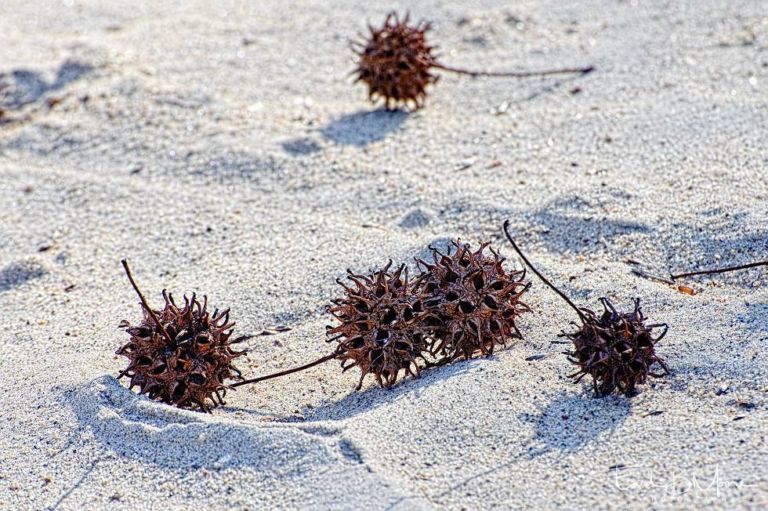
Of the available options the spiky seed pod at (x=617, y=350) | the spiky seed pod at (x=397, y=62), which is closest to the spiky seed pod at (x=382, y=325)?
the spiky seed pod at (x=617, y=350)

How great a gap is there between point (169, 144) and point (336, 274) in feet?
5.96

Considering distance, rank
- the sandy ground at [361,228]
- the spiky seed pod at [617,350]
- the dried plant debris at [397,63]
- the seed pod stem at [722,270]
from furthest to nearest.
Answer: the dried plant debris at [397,63] < the seed pod stem at [722,270] < the spiky seed pod at [617,350] < the sandy ground at [361,228]

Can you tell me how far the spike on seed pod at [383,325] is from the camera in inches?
120

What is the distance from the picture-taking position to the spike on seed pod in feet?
10.0

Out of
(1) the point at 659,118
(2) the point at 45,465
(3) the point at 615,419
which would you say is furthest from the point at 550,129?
(2) the point at 45,465

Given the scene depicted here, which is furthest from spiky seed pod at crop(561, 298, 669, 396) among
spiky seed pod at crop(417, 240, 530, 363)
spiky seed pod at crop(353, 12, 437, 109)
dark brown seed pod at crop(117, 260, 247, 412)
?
spiky seed pod at crop(353, 12, 437, 109)

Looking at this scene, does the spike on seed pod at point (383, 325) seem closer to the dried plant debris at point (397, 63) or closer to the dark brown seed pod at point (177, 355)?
the dark brown seed pod at point (177, 355)

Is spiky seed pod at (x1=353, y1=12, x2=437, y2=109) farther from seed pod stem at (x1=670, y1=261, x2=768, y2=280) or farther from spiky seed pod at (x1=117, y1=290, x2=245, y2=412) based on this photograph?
spiky seed pod at (x1=117, y1=290, x2=245, y2=412)

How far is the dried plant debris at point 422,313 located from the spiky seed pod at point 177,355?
1.33 feet

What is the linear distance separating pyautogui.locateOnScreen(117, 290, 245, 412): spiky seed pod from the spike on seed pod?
0.42 meters

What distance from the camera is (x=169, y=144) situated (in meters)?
5.30

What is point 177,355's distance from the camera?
3078mm
